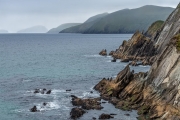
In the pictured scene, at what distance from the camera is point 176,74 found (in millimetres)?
60156

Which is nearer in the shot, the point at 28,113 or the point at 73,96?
the point at 28,113

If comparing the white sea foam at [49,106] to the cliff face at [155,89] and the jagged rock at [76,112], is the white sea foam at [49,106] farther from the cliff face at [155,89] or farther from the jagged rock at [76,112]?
Result: the cliff face at [155,89]

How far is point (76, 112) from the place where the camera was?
6306cm

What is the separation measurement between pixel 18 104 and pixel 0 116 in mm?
8753

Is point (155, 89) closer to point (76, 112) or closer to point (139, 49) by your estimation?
point (76, 112)

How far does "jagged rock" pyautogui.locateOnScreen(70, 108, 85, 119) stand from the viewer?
62.0 m

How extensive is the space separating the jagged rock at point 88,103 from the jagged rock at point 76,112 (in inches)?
127

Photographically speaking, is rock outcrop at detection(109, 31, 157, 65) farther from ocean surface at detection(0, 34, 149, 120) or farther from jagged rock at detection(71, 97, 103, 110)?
jagged rock at detection(71, 97, 103, 110)

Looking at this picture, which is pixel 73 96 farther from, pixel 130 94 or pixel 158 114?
pixel 158 114

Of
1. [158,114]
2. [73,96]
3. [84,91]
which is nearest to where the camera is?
[158,114]

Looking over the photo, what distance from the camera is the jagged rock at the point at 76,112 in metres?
62.0

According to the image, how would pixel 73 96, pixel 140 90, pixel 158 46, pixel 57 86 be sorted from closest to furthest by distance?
pixel 140 90, pixel 73 96, pixel 57 86, pixel 158 46

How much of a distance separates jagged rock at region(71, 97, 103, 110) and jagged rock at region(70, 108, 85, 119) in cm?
322

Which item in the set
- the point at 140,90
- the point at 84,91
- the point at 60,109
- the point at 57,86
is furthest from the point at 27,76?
the point at 140,90
